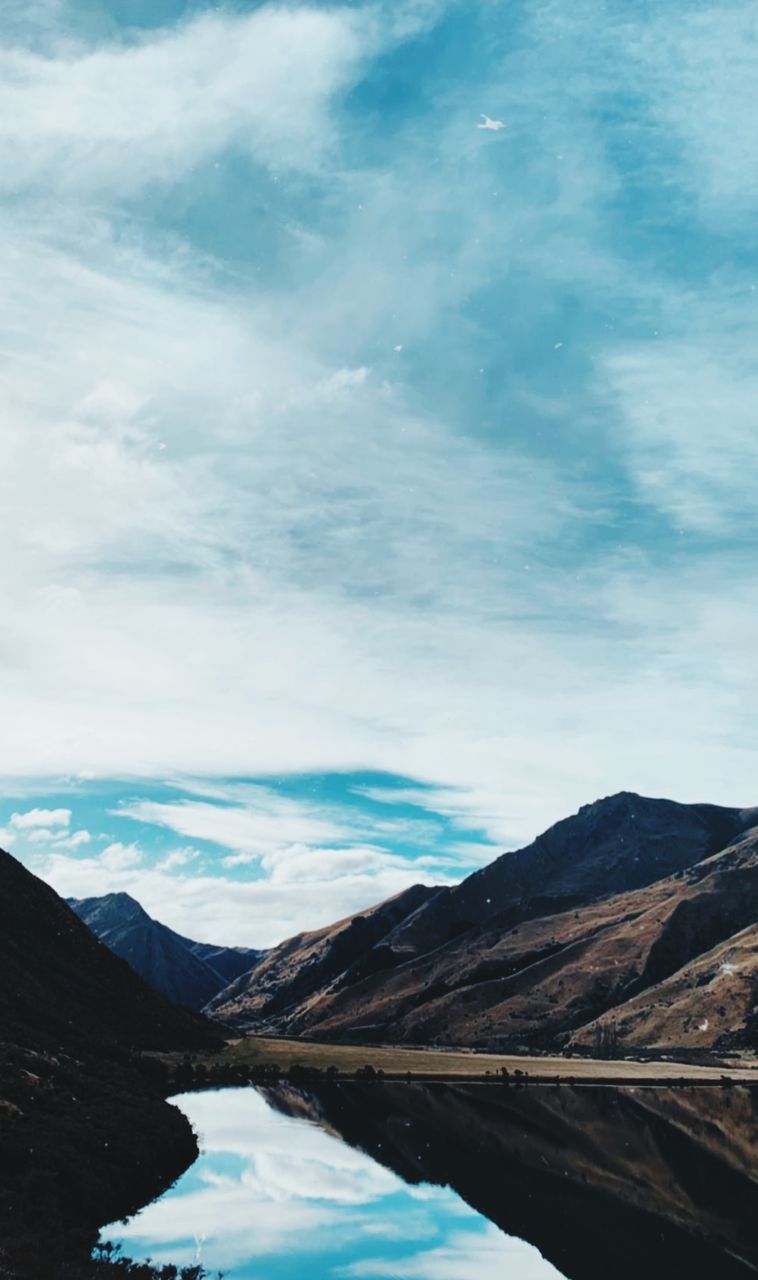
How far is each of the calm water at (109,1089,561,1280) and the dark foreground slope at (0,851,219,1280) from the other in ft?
7.41

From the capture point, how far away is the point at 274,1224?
171 feet

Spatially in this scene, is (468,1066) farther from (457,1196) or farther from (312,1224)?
(312,1224)

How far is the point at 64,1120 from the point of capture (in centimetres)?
5144

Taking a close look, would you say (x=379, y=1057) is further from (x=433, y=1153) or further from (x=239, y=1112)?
(x=433, y=1153)

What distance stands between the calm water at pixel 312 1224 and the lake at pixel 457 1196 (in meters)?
0.15

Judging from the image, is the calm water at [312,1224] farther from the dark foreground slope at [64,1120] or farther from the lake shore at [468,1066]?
the lake shore at [468,1066]

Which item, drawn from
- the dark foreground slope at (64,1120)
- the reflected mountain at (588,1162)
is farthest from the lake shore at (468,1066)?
the dark foreground slope at (64,1120)

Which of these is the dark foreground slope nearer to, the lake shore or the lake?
the lake

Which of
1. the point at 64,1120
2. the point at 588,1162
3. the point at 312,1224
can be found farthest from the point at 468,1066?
the point at 64,1120

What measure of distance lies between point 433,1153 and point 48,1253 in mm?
48038

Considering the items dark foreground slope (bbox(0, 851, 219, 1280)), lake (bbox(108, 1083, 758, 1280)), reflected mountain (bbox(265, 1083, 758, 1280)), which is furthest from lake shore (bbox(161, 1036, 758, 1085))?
lake (bbox(108, 1083, 758, 1280))

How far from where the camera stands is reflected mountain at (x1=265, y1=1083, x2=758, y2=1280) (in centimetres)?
4719

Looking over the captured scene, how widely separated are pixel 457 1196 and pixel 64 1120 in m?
25.5

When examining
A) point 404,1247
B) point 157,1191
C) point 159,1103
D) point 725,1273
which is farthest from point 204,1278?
point 159,1103
